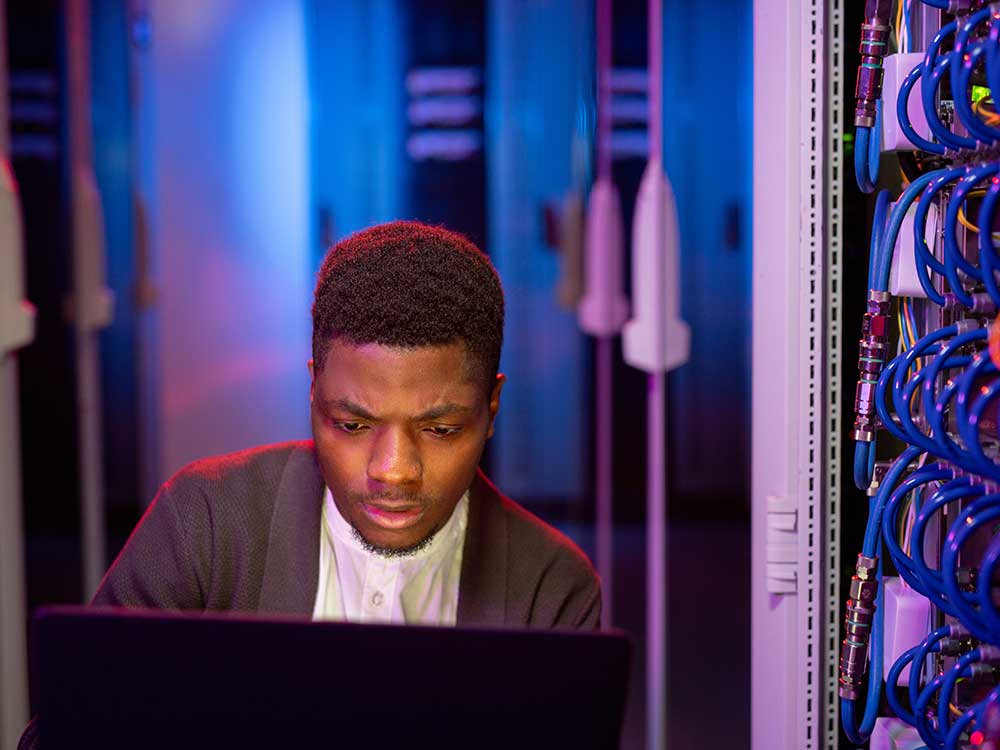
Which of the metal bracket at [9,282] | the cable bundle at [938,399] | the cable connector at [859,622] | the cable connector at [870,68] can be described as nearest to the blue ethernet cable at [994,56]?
the cable bundle at [938,399]

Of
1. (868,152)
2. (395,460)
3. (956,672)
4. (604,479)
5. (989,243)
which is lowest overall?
(604,479)

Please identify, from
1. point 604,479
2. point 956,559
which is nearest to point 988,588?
point 956,559

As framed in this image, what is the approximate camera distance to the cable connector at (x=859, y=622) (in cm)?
125

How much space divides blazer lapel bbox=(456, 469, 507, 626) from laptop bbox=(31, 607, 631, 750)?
21.4 inches

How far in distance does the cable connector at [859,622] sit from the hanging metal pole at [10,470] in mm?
1693

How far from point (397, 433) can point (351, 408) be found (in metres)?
0.06

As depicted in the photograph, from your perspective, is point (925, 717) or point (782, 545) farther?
point (782, 545)

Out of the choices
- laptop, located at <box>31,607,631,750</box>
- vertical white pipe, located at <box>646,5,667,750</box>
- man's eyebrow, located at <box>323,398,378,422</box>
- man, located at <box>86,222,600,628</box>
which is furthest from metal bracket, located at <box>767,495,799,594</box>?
vertical white pipe, located at <box>646,5,667,750</box>

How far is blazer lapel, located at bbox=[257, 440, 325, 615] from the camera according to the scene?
1260mm

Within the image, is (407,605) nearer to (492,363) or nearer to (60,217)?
(492,363)

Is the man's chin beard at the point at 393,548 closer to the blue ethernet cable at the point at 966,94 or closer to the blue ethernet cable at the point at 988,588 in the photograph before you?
the blue ethernet cable at the point at 988,588

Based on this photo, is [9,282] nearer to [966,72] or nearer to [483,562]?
[483,562]

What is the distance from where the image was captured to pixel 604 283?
3.93 m

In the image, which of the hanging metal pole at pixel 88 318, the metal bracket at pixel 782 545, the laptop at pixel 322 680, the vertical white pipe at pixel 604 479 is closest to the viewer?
the laptop at pixel 322 680
